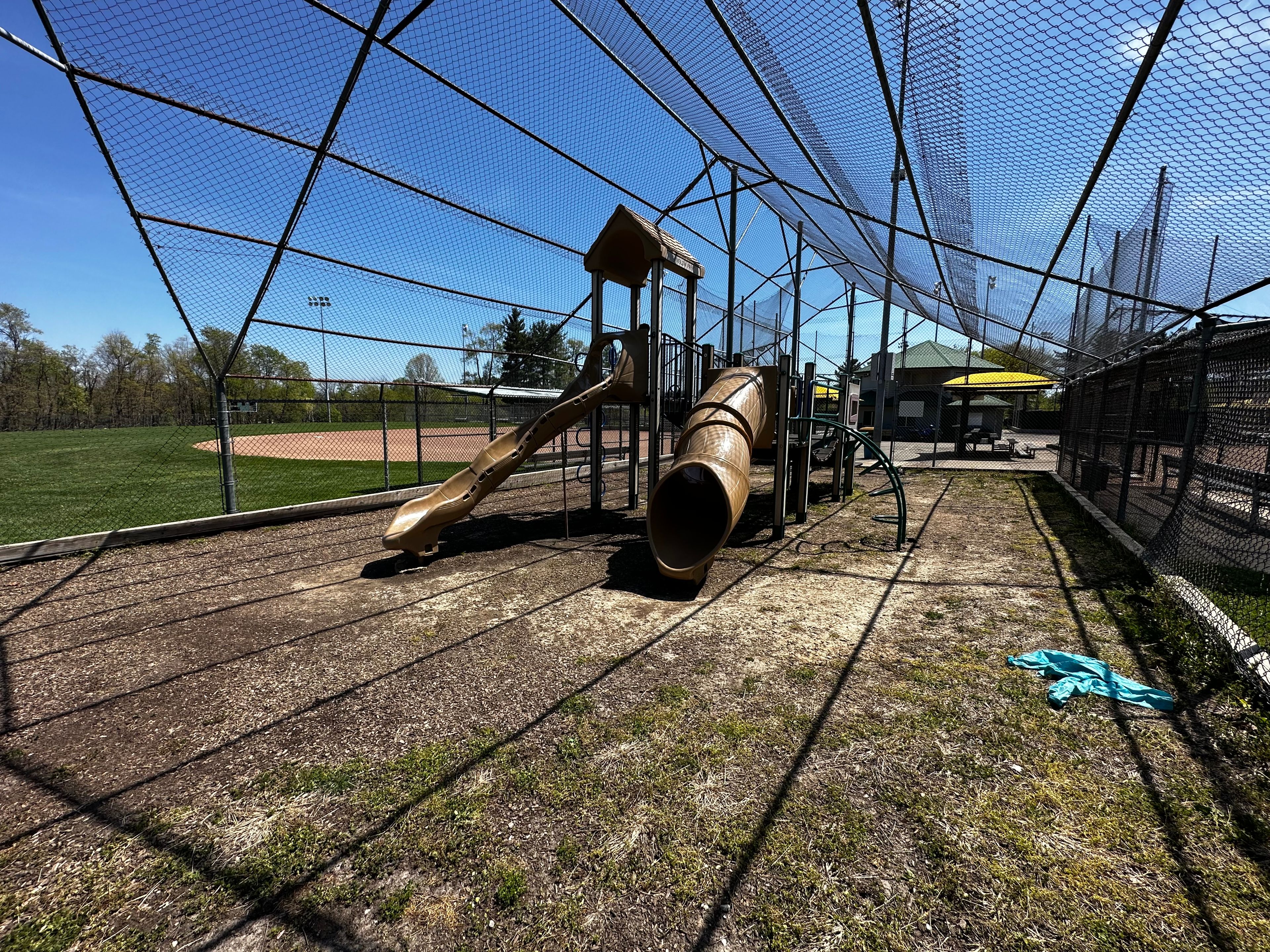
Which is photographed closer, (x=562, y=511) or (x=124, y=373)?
(x=562, y=511)

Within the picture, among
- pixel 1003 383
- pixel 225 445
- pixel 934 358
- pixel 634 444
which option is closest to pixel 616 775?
pixel 634 444

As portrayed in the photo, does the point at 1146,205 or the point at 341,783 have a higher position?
the point at 1146,205

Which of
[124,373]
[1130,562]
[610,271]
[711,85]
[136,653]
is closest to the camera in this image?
[136,653]

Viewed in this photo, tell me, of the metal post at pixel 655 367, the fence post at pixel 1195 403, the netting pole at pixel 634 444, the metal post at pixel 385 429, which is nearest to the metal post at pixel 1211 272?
the fence post at pixel 1195 403

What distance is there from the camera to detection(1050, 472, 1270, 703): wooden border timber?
307cm

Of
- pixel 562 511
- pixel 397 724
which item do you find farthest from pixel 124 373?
pixel 397 724

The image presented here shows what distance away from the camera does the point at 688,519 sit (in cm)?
619

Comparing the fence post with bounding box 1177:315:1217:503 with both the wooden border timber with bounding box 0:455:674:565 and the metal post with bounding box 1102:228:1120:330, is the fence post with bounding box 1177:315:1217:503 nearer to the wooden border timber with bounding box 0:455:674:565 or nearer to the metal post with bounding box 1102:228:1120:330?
the metal post with bounding box 1102:228:1120:330

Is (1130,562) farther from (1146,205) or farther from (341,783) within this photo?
(341,783)

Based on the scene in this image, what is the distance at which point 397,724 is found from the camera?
295cm

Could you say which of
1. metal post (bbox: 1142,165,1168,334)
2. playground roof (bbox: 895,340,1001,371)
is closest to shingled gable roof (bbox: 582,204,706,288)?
metal post (bbox: 1142,165,1168,334)

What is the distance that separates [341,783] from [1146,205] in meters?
7.41

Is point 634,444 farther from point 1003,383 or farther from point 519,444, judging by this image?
point 1003,383

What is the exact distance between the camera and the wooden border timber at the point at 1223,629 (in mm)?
3072
